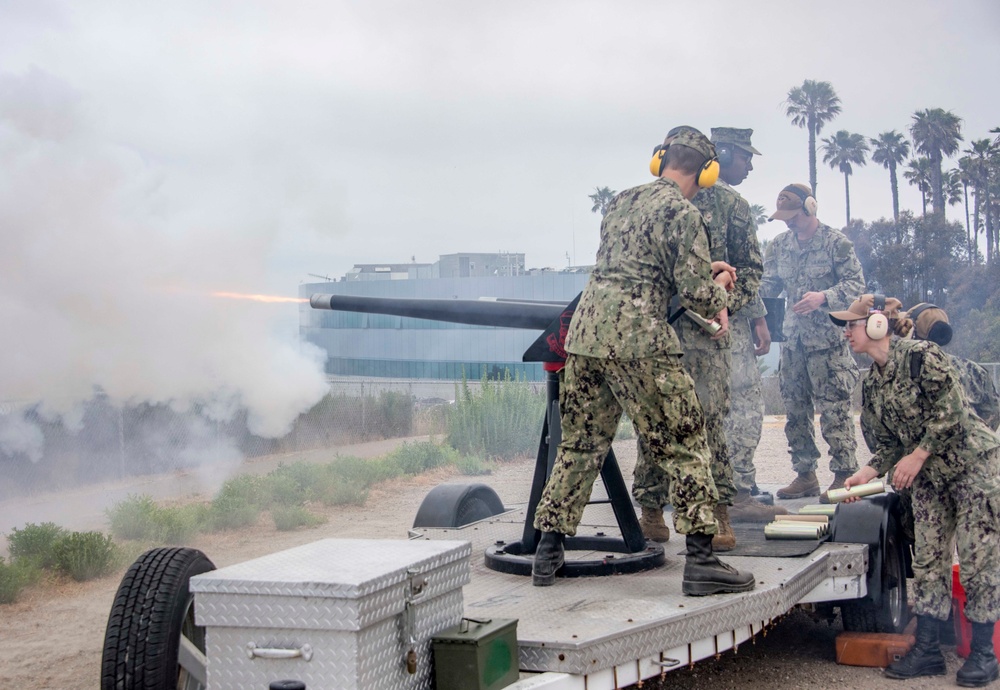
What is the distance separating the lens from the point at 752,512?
633cm

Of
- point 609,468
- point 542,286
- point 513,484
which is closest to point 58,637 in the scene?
point 609,468

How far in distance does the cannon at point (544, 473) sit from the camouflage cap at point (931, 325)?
2020 millimetres

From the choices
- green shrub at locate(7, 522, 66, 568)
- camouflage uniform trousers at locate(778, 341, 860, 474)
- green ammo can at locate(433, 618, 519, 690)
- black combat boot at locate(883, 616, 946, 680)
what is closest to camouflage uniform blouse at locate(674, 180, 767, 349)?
black combat boot at locate(883, 616, 946, 680)

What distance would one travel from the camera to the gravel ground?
539 centimetres

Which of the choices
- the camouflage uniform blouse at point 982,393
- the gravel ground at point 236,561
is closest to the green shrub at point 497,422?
the gravel ground at point 236,561

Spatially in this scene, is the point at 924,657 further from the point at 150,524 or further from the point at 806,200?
the point at 150,524

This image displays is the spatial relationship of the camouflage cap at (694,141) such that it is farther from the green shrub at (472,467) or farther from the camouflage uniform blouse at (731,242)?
the green shrub at (472,467)

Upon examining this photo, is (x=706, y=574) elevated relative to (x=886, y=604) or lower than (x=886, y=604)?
elevated

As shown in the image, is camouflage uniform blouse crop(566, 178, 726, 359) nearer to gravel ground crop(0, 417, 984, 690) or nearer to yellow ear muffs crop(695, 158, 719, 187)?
yellow ear muffs crop(695, 158, 719, 187)

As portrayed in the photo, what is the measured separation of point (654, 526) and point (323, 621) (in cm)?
287

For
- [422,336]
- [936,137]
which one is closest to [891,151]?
[936,137]

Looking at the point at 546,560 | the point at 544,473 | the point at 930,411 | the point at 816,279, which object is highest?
the point at 816,279

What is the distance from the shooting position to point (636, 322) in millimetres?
4418

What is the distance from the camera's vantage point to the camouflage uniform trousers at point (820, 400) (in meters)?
7.74
